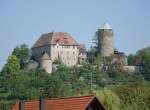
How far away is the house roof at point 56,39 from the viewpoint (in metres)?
144

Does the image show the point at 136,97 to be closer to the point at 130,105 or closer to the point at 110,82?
the point at 130,105

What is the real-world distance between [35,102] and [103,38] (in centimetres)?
11905

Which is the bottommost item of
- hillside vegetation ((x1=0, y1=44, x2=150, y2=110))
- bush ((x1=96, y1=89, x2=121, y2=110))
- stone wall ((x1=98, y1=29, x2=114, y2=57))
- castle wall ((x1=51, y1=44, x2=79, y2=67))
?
bush ((x1=96, y1=89, x2=121, y2=110))

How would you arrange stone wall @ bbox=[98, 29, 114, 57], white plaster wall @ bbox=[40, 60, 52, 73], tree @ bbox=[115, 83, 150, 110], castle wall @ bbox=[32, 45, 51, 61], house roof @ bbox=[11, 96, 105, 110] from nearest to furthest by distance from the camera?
house roof @ bbox=[11, 96, 105, 110]
tree @ bbox=[115, 83, 150, 110]
white plaster wall @ bbox=[40, 60, 52, 73]
castle wall @ bbox=[32, 45, 51, 61]
stone wall @ bbox=[98, 29, 114, 57]

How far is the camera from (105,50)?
5610 inches

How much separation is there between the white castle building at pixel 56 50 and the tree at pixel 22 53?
2.80 metres

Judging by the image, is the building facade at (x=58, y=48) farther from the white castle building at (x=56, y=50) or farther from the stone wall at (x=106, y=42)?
the stone wall at (x=106, y=42)

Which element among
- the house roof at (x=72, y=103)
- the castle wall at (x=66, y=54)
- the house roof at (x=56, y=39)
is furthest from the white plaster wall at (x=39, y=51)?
the house roof at (x=72, y=103)

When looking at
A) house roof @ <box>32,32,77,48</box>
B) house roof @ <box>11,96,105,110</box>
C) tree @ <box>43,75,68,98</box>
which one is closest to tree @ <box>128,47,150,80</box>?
house roof @ <box>32,32,77,48</box>

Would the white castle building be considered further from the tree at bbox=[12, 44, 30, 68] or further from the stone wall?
the stone wall

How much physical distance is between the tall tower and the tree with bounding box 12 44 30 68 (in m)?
16.8

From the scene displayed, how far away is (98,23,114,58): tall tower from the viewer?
14250 centimetres

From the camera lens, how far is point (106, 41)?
145250 mm

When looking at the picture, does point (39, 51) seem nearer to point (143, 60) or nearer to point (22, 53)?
point (22, 53)
